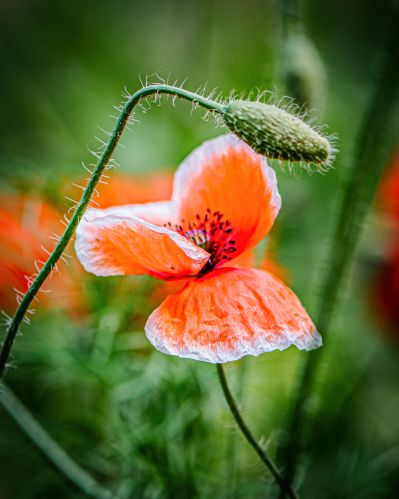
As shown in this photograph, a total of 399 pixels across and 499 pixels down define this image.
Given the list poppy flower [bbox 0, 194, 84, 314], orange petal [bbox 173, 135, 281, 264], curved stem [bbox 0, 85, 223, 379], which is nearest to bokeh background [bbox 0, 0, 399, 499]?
poppy flower [bbox 0, 194, 84, 314]

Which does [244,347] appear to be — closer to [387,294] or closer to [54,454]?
[54,454]

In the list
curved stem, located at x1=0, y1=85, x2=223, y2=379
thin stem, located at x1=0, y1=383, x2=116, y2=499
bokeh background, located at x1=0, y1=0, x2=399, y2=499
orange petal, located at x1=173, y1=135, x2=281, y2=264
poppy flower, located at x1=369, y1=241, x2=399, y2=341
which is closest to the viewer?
curved stem, located at x1=0, y1=85, x2=223, y2=379

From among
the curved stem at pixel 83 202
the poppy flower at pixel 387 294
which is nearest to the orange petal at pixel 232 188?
the curved stem at pixel 83 202

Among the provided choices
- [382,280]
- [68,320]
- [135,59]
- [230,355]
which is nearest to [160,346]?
[230,355]

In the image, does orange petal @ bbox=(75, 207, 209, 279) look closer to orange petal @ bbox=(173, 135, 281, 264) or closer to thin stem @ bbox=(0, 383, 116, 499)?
orange petal @ bbox=(173, 135, 281, 264)

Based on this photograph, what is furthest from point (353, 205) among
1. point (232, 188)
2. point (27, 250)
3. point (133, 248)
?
point (27, 250)

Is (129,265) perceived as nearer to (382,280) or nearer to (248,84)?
(382,280)
